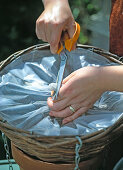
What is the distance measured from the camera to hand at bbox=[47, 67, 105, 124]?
0.78 metres

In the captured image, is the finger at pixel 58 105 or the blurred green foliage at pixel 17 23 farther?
the blurred green foliage at pixel 17 23

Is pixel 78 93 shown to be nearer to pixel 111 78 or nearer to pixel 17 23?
pixel 111 78

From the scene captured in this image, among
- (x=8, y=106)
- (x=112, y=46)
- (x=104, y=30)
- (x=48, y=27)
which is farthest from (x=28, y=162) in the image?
(x=104, y=30)

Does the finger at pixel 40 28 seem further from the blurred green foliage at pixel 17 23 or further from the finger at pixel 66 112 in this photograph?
the blurred green foliage at pixel 17 23

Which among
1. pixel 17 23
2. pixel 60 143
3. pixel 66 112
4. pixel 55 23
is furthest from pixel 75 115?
pixel 17 23

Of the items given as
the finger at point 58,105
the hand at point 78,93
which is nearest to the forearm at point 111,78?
the hand at point 78,93

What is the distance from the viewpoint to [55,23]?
78 cm

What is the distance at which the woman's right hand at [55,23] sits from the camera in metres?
0.79

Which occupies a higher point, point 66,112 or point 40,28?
point 40,28

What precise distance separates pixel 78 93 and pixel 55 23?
0.20 m

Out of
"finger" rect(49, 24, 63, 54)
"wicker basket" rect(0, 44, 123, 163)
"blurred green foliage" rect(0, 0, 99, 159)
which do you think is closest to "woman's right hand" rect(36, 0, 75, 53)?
"finger" rect(49, 24, 63, 54)

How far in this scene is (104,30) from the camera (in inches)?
70.9

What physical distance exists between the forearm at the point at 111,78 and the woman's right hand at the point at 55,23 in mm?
144

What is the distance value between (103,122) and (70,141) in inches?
5.6
